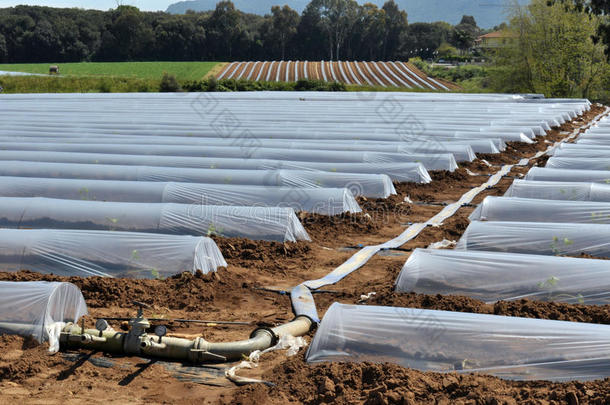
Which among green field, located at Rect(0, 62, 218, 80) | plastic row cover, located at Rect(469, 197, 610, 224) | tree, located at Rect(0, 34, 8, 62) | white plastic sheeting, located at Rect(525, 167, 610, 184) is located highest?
tree, located at Rect(0, 34, 8, 62)

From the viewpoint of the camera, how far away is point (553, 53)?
4500 cm

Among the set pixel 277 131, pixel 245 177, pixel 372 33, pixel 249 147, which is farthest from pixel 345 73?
pixel 245 177


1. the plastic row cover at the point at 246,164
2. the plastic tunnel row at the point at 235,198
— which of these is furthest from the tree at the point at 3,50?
the plastic row cover at the point at 246,164

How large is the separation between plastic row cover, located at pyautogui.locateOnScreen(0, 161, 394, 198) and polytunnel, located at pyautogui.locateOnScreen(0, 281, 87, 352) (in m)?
4.85

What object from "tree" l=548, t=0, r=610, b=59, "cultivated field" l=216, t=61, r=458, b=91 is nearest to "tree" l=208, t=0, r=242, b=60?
"cultivated field" l=216, t=61, r=458, b=91

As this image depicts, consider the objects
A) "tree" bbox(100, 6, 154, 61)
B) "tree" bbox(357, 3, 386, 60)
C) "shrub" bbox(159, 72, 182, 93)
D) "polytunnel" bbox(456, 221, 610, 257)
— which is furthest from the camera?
"tree" bbox(357, 3, 386, 60)

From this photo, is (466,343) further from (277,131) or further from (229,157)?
(277,131)

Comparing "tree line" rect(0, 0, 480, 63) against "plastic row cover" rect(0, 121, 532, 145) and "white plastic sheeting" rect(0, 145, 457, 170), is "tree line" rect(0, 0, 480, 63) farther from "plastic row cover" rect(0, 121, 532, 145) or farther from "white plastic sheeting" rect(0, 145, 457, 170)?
"white plastic sheeting" rect(0, 145, 457, 170)

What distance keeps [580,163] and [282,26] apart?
75558 mm

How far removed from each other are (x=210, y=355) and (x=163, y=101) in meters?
24.1

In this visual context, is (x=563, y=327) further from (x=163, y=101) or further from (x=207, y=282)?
(x=163, y=101)

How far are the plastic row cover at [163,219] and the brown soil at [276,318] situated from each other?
0.78ft

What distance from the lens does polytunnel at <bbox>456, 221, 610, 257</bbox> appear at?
20.1 ft

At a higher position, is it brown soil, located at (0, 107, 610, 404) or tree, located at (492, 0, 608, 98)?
tree, located at (492, 0, 608, 98)
